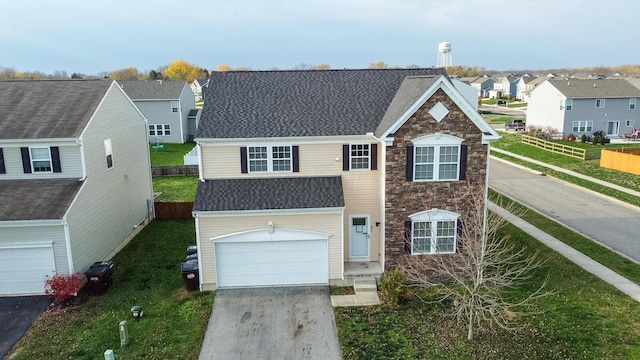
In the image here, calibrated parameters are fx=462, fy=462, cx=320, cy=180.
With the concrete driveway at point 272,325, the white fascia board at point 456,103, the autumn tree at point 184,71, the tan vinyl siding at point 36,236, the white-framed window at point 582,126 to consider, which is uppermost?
the autumn tree at point 184,71

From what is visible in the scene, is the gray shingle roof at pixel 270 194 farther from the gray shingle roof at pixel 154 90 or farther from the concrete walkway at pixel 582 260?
the gray shingle roof at pixel 154 90

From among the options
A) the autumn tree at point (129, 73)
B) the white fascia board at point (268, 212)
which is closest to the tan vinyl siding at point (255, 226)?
the white fascia board at point (268, 212)

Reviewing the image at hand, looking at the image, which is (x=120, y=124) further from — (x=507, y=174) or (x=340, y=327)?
(x=507, y=174)

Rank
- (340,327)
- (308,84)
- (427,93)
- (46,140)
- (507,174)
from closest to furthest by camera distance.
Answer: (340,327)
(427,93)
(46,140)
(308,84)
(507,174)

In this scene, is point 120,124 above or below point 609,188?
above

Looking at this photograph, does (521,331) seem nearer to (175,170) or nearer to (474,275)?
(474,275)

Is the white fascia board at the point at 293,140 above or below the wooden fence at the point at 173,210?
above

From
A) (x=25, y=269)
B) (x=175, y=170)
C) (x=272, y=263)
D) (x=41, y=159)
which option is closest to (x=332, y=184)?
(x=272, y=263)

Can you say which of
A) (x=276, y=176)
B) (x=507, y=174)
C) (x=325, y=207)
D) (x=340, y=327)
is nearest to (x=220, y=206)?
(x=276, y=176)
